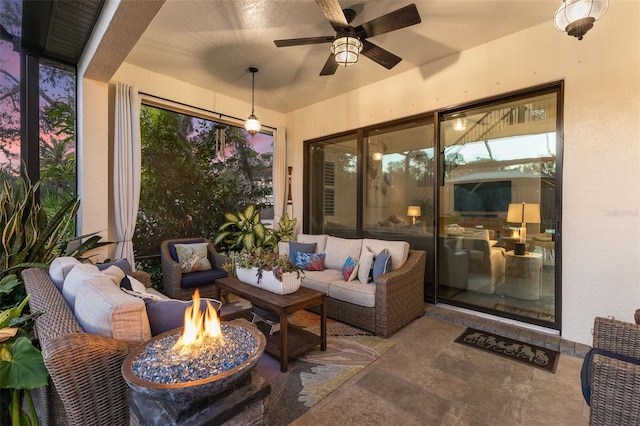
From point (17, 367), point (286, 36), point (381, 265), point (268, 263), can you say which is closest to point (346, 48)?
point (286, 36)

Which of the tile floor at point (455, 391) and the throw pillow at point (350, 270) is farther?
the throw pillow at point (350, 270)

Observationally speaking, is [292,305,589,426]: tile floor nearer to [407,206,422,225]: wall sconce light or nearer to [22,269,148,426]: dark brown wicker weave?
[22,269,148,426]: dark brown wicker weave

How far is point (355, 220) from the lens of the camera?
15.5ft

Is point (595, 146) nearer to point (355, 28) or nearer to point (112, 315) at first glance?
point (355, 28)

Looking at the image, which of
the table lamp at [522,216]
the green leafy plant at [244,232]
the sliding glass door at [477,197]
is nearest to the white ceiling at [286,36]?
the sliding glass door at [477,197]

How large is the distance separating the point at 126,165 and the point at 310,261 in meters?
2.66

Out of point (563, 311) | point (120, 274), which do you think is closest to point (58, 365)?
point (120, 274)

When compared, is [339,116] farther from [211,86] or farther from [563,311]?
[563,311]

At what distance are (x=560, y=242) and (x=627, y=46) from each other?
5.93 feet

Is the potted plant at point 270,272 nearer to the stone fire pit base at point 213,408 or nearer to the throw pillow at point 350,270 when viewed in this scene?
the throw pillow at point 350,270

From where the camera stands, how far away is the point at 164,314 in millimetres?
1499

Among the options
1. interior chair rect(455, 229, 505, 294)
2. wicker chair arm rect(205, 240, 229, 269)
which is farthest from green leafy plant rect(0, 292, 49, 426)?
interior chair rect(455, 229, 505, 294)

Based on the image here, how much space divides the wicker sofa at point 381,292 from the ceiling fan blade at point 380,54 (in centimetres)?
201

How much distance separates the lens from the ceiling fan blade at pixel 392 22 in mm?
2176
